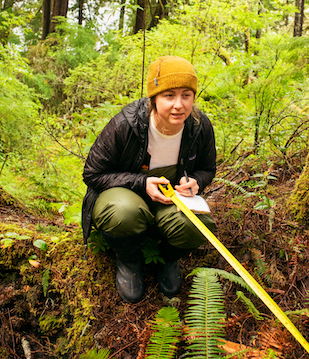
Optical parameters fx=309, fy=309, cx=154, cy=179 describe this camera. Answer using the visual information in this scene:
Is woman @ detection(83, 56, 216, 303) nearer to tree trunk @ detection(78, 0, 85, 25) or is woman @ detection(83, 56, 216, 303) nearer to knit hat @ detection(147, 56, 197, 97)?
knit hat @ detection(147, 56, 197, 97)

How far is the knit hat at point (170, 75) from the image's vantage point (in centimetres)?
198

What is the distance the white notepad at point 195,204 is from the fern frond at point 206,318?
41 centimetres

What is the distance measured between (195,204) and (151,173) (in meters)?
0.46

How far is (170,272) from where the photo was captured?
7.40 ft

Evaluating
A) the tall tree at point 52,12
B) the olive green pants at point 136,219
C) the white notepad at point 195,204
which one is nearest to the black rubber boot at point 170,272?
the olive green pants at point 136,219

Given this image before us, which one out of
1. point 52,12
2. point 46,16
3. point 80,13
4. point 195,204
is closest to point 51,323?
point 195,204

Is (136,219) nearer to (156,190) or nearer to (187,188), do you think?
(156,190)

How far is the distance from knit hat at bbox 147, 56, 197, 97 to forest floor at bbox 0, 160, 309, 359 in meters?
1.20

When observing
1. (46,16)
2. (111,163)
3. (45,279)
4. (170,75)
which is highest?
(46,16)

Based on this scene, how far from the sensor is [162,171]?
2.36 m

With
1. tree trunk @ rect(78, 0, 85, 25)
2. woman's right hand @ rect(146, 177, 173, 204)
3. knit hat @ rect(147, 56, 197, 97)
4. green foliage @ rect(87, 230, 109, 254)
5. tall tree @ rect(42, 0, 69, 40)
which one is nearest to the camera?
knit hat @ rect(147, 56, 197, 97)

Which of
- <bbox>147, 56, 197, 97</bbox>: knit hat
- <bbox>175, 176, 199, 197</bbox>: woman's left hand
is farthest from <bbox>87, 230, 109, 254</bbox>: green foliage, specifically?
<bbox>147, 56, 197, 97</bbox>: knit hat

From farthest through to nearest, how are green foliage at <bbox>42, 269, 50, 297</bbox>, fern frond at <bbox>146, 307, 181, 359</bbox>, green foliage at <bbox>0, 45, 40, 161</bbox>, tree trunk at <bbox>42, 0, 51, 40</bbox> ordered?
1. tree trunk at <bbox>42, 0, 51, 40</bbox>
2. green foliage at <bbox>0, 45, 40, 161</bbox>
3. green foliage at <bbox>42, 269, 50, 297</bbox>
4. fern frond at <bbox>146, 307, 181, 359</bbox>

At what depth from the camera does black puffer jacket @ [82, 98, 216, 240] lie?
2.19 m
